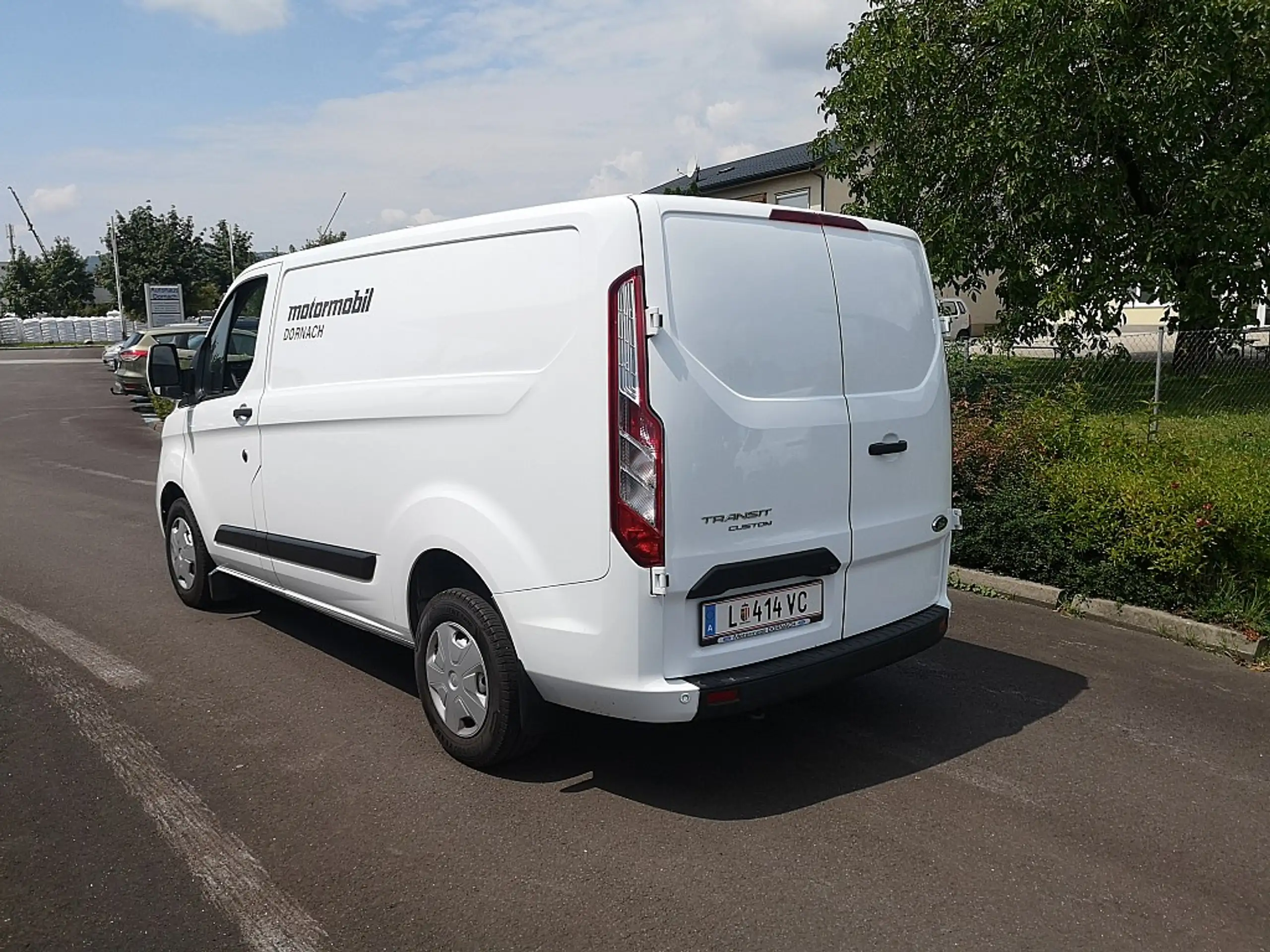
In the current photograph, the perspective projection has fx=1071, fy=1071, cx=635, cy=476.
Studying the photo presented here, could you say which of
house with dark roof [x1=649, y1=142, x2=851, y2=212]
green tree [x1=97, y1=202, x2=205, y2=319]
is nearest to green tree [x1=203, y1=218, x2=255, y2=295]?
green tree [x1=97, y1=202, x2=205, y2=319]

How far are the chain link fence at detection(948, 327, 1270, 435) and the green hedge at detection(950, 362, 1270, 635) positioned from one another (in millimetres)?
2314

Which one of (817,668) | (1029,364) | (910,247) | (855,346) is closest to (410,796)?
(817,668)

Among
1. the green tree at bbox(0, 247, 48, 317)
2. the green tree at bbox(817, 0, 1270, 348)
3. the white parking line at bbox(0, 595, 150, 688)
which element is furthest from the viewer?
the green tree at bbox(0, 247, 48, 317)

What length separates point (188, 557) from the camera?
6.71m

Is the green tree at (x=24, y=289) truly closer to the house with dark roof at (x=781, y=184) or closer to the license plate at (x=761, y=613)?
the house with dark roof at (x=781, y=184)

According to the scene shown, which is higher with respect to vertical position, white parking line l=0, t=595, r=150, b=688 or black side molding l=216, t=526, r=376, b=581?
black side molding l=216, t=526, r=376, b=581

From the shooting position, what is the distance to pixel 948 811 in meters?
3.87

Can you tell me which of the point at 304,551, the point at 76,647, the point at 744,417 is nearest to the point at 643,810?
the point at 744,417

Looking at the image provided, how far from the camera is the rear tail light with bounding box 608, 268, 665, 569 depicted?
358 centimetres

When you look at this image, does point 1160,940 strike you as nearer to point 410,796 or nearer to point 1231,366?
point 410,796

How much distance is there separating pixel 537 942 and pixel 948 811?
1.62 metres

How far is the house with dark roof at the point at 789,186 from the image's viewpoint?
109 feet

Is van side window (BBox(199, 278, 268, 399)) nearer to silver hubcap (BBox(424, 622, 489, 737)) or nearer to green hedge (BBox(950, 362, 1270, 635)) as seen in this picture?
silver hubcap (BBox(424, 622, 489, 737))

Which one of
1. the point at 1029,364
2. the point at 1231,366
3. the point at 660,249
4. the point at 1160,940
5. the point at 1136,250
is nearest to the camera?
the point at 1160,940
